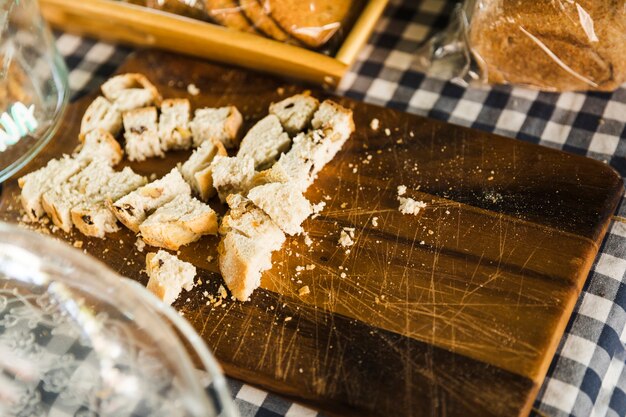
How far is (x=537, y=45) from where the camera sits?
2.08 m

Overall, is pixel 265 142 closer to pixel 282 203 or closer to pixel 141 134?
pixel 282 203

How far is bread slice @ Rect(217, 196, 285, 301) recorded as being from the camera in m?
1.80

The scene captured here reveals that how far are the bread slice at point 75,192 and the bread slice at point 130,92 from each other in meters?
0.24

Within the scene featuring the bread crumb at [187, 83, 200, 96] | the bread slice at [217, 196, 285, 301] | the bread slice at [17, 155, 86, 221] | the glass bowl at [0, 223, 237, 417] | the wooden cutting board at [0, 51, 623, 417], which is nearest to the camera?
the glass bowl at [0, 223, 237, 417]

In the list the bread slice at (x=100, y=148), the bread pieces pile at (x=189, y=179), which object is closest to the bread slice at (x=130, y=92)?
the bread pieces pile at (x=189, y=179)

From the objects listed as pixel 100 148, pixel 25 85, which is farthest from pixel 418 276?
pixel 25 85

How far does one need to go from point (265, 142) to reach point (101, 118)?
1.85 ft

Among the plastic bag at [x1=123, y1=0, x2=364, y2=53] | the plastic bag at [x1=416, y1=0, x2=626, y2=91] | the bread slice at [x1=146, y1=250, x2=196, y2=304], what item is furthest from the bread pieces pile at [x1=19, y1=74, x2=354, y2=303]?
the plastic bag at [x1=416, y1=0, x2=626, y2=91]

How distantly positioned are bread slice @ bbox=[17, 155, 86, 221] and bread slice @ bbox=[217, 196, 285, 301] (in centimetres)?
55

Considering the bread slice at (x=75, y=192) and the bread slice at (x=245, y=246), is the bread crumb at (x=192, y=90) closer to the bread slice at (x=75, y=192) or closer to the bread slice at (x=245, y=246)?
the bread slice at (x=75, y=192)

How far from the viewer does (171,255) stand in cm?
191

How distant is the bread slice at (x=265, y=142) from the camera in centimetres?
206

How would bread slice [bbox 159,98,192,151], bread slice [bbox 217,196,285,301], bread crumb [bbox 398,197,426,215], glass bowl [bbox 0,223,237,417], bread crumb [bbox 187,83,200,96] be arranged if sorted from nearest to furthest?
glass bowl [bbox 0,223,237,417], bread slice [bbox 217,196,285,301], bread crumb [bbox 398,197,426,215], bread slice [bbox 159,98,192,151], bread crumb [bbox 187,83,200,96]

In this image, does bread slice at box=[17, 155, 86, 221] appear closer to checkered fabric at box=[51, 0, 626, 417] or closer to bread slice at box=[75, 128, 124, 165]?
bread slice at box=[75, 128, 124, 165]
